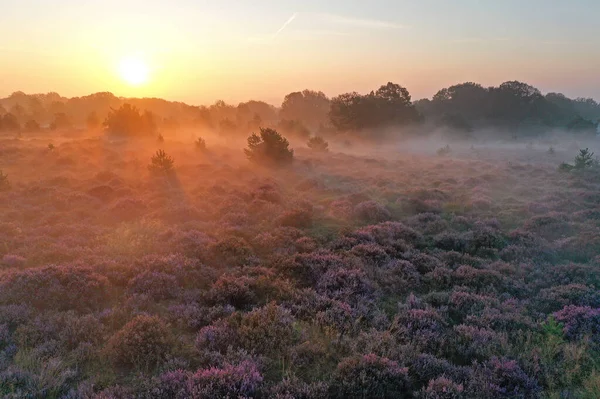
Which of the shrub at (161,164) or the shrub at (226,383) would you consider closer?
the shrub at (226,383)

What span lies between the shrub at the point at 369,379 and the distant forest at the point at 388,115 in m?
50.5

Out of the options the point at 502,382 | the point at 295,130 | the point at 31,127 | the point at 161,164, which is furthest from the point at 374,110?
the point at 502,382

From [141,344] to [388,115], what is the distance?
69.2m

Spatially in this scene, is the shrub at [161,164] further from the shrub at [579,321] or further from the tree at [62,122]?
the tree at [62,122]

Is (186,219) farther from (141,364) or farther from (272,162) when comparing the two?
(272,162)

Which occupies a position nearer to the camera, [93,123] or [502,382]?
[502,382]

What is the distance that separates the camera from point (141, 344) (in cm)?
638

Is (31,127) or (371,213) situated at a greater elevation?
(31,127)

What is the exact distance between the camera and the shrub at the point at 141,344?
616 centimetres

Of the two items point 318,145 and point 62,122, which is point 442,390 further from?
point 62,122

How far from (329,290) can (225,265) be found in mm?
3416

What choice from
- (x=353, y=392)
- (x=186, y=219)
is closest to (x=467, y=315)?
(x=353, y=392)

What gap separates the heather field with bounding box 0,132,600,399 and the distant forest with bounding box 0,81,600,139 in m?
40.2

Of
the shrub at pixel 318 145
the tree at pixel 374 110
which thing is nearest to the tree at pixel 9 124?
the shrub at pixel 318 145
